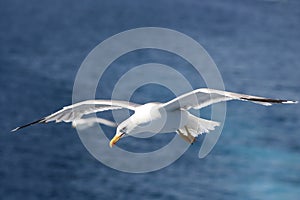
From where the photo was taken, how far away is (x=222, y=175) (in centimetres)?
2653

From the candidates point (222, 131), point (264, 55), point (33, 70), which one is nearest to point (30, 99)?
point (33, 70)

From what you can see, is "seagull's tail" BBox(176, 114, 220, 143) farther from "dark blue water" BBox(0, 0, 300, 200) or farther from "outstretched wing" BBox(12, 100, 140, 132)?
"dark blue water" BBox(0, 0, 300, 200)

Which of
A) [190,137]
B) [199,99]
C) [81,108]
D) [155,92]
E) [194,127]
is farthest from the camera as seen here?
[155,92]

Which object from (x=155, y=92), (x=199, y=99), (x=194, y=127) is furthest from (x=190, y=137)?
(x=155, y=92)

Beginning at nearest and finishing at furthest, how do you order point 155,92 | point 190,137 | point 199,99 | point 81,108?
point 199,99 < point 190,137 < point 81,108 < point 155,92

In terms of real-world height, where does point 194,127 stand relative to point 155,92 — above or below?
below

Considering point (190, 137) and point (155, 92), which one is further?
point (155, 92)

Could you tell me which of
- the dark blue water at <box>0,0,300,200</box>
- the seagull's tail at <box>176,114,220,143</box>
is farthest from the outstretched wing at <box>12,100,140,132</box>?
the dark blue water at <box>0,0,300,200</box>

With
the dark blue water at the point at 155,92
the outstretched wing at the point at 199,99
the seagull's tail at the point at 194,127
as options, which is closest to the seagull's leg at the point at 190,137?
the seagull's tail at the point at 194,127

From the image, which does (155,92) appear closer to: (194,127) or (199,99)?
(194,127)

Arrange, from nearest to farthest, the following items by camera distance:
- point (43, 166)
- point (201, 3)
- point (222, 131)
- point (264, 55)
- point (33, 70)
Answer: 1. point (43, 166)
2. point (222, 131)
3. point (33, 70)
4. point (264, 55)
5. point (201, 3)

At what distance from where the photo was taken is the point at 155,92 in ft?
105

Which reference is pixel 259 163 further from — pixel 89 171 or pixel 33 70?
pixel 33 70

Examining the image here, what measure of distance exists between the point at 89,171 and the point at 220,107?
795 centimetres
